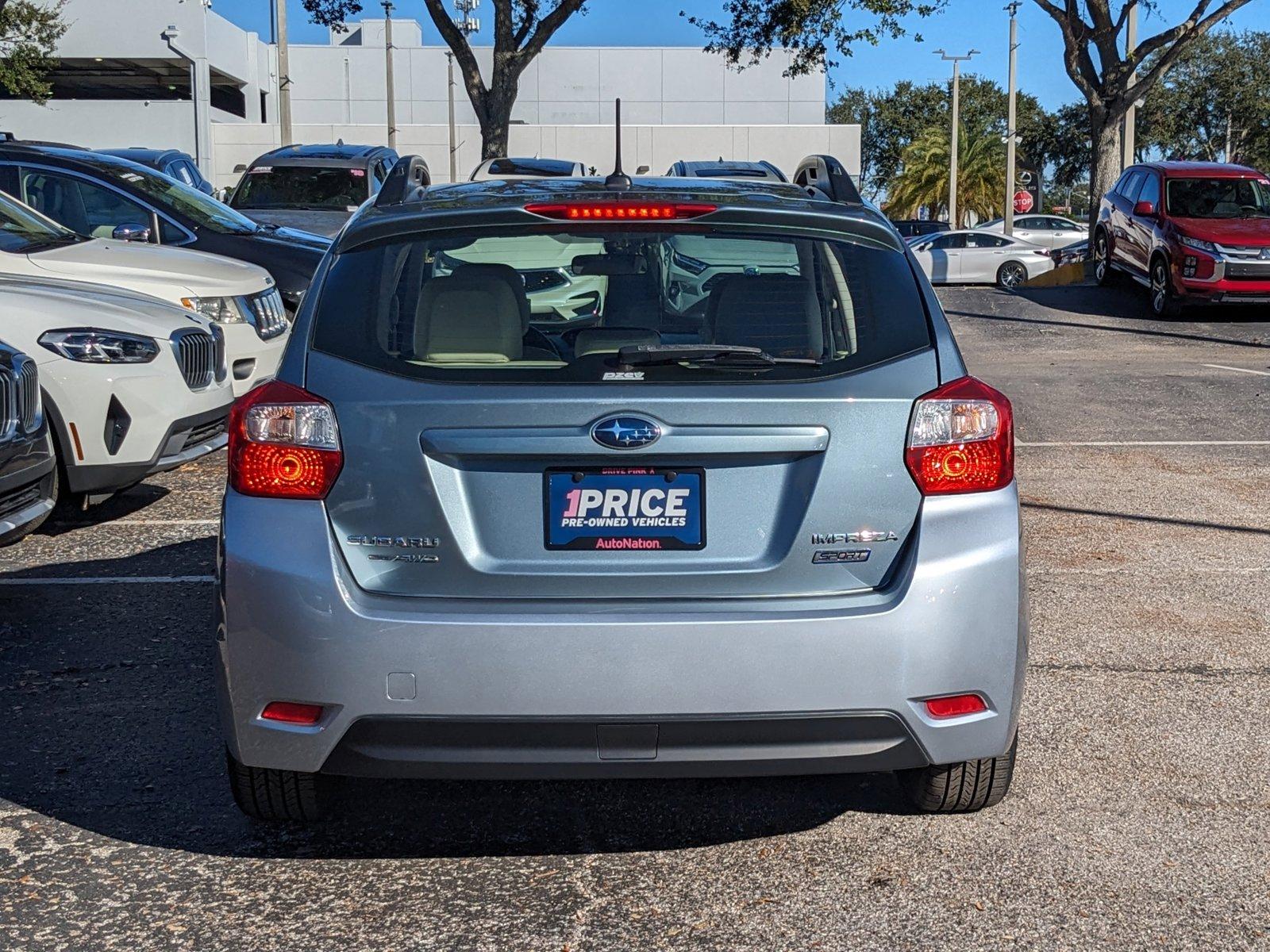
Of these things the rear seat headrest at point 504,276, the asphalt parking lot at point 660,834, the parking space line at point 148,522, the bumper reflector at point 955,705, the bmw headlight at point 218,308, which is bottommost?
the asphalt parking lot at point 660,834

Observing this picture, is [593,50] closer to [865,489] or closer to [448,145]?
[448,145]

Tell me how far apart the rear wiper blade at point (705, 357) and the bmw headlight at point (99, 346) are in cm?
475

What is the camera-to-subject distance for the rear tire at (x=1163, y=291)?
1955 cm

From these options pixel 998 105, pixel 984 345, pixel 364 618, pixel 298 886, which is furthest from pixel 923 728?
pixel 998 105

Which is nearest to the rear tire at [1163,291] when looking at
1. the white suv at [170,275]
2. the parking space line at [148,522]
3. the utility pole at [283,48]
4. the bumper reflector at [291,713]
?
the white suv at [170,275]

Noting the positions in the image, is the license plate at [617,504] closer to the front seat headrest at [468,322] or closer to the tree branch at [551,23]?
the front seat headrest at [468,322]

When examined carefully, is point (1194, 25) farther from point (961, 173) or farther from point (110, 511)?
point (961, 173)

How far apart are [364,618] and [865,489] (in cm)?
110

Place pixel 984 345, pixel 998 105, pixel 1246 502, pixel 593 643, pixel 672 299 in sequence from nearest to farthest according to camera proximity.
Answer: pixel 593 643 → pixel 672 299 → pixel 1246 502 → pixel 984 345 → pixel 998 105

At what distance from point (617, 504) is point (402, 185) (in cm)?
141

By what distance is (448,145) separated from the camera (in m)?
54.6

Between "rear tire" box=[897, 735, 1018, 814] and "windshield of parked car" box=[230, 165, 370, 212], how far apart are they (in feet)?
49.7

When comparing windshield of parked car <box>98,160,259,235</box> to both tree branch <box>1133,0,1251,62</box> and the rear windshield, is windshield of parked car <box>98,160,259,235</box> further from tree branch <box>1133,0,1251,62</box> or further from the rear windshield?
tree branch <box>1133,0,1251,62</box>

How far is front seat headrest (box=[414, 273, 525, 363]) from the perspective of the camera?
363 cm
